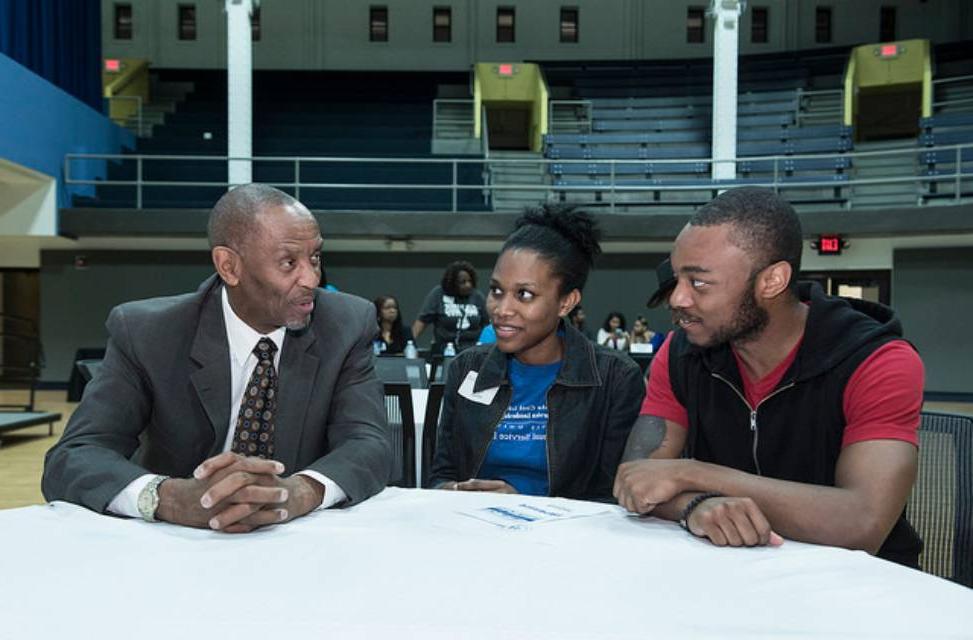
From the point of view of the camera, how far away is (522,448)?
2088mm

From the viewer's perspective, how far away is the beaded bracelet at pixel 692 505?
1340 millimetres

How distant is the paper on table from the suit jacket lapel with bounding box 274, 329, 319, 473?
49 centimetres

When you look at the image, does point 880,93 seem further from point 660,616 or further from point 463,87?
point 660,616

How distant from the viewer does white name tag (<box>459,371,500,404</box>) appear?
213 cm

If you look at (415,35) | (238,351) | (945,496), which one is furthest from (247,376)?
(415,35)

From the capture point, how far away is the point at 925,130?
465 inches

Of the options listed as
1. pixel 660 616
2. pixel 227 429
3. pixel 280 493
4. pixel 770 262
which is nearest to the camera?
pixel 660 616

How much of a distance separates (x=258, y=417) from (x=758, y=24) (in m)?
17.3

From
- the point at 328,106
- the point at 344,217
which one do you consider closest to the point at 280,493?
the point at 344,217

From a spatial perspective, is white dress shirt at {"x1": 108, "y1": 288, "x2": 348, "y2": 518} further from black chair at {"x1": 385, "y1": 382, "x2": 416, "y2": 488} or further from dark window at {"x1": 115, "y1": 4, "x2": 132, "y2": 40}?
dark window at {"x1": 115, "y1": 4, "x2": 132, "y2": 40}

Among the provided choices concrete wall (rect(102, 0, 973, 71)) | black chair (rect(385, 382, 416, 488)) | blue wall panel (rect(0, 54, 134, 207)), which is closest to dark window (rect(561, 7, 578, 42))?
concrete wall (rect(102, 0, 973, 71))

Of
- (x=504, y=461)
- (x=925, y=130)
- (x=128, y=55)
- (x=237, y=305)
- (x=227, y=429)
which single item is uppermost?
(x=128, y=55)

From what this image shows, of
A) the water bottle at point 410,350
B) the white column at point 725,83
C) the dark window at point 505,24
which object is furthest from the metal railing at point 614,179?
the dark window at point 505,24

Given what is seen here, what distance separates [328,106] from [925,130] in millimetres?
10050
